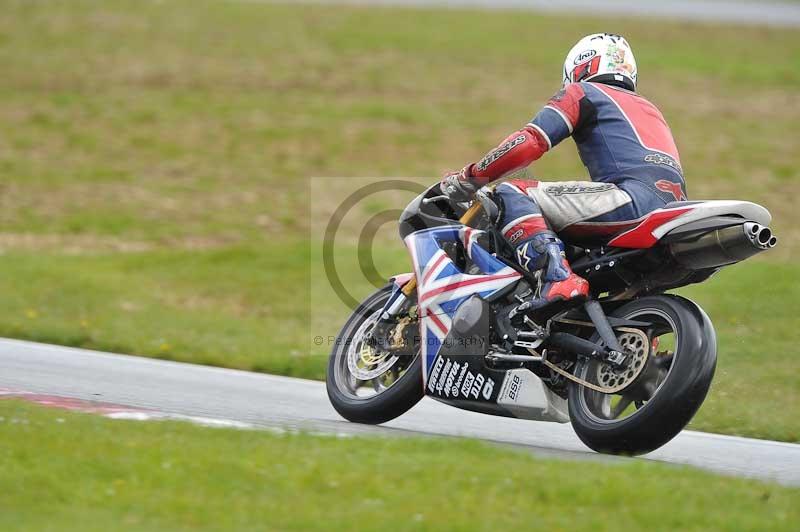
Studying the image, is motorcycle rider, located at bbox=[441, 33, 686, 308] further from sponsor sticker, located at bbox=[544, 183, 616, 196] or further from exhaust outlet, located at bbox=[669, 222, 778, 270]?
exhaust outlet, located at bbox=[669, 222, 778, 270]

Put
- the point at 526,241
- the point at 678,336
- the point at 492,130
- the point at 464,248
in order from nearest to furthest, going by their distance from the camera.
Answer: the point at 678,336 → the point at 526,241 → the point at 464,248 → the point at 492,130

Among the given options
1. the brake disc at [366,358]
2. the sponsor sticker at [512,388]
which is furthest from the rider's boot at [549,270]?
the brake disc at [366,358]

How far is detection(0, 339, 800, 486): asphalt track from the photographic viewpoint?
6.75 meters

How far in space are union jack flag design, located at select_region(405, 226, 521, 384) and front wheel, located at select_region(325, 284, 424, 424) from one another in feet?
0.66

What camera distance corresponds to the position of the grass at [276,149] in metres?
11.6

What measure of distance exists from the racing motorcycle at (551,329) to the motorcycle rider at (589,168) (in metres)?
0.11

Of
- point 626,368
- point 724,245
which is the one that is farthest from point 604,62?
point 626,368

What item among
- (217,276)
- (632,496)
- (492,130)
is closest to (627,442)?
(632,496)

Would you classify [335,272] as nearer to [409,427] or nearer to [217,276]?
[217,276]

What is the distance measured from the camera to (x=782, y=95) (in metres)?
25.5

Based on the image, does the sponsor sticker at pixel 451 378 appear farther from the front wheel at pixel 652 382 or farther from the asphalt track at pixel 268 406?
the front wheel at pixel 652 382

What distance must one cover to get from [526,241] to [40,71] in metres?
21.0

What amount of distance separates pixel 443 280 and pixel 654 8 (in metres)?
28.8

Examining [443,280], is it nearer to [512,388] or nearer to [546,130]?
[512,388]
